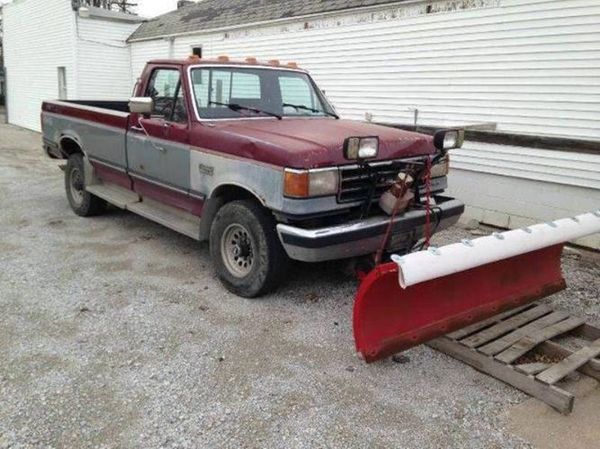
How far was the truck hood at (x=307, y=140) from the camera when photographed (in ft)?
12.9

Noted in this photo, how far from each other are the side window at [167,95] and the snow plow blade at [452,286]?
2.68 meters

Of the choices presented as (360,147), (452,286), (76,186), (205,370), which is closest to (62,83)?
(76,186)

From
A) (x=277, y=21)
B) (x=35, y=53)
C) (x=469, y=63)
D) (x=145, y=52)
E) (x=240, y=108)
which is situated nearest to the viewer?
(x=240, y=108)

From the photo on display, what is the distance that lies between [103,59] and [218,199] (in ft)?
46.9

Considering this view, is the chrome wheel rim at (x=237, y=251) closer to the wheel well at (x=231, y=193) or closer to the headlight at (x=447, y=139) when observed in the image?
the wheel well at (x=231, y=193)

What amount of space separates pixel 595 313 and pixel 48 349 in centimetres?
429

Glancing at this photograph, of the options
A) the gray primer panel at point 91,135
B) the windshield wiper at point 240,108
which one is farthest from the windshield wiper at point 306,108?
the gray primer panel at point 91,135

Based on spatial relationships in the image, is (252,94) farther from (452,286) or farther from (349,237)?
(452,286)

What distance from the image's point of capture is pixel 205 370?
3486mm

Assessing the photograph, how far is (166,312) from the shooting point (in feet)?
14.2

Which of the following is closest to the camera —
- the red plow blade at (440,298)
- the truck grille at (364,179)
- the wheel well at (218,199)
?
the red plow blade at (440,298)

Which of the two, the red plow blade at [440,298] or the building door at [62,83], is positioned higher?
the building door at [62,83]

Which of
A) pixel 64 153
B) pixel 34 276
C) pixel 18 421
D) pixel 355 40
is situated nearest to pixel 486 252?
pixel 18 421

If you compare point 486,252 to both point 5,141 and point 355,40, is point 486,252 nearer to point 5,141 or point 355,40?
point 355,40
